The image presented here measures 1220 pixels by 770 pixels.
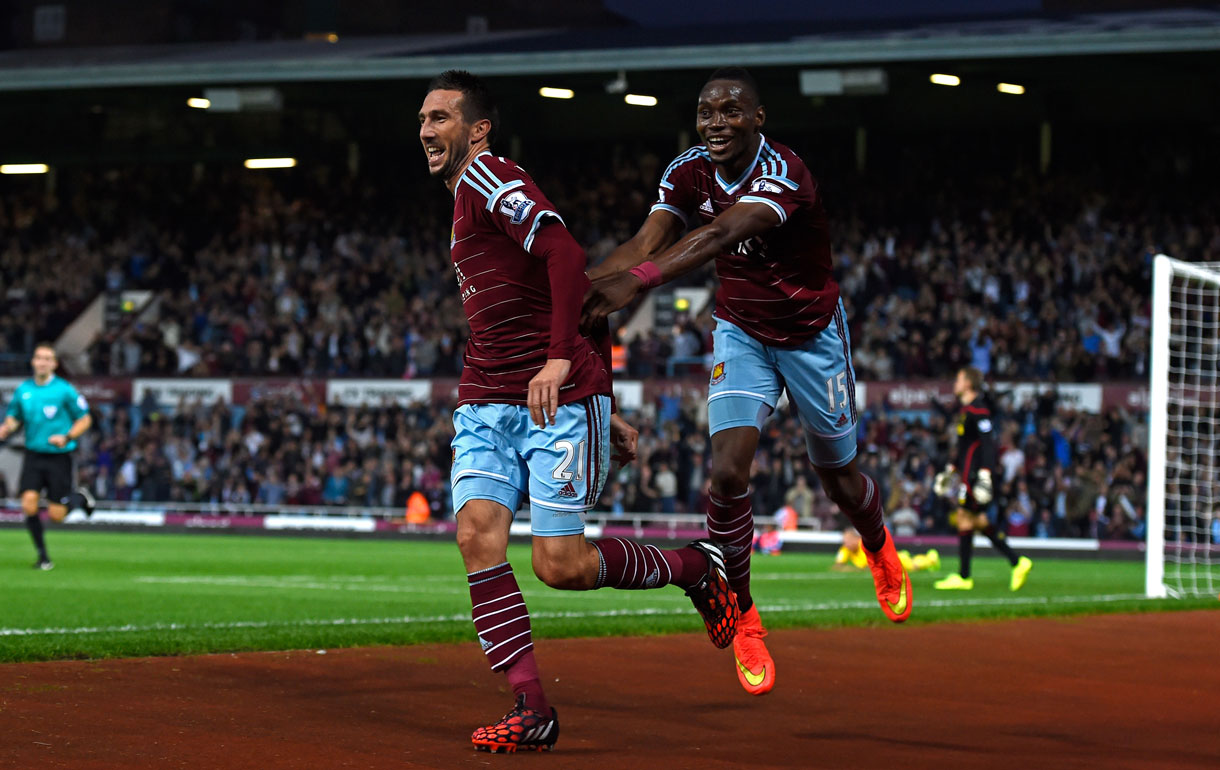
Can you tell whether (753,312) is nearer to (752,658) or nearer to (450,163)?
(752,658)

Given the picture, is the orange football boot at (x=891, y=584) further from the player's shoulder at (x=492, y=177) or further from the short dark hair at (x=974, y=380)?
the short dark hair at (x=974, y=380)

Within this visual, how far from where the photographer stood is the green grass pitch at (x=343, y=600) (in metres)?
9.85

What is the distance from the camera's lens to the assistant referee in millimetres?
16594

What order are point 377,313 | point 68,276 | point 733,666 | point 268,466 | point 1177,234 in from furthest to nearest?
point 68,276, point 377,313, point 268,466, point 1177,234, point 733,666

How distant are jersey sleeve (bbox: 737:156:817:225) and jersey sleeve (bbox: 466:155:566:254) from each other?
109cm

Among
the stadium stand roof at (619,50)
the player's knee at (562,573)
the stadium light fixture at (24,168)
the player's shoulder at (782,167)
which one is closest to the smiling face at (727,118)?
the player's shoulder at (782,167)

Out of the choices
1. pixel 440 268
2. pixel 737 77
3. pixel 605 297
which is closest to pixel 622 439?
pixel 605 297

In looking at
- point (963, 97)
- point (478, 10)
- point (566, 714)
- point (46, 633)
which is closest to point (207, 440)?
point (478, 10)

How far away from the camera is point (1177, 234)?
98.9ft

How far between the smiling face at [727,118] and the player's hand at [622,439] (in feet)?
4.27

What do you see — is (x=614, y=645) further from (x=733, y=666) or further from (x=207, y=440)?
(x=207, y=440)

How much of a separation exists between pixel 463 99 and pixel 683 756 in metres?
2.70

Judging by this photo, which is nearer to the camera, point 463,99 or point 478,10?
point 463,99

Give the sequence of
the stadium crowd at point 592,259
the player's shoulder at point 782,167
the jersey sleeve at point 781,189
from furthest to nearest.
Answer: the stadium crowd at point 592,259, the player's shoulder at point 782,167, the jersey sleeve at point 781,189
